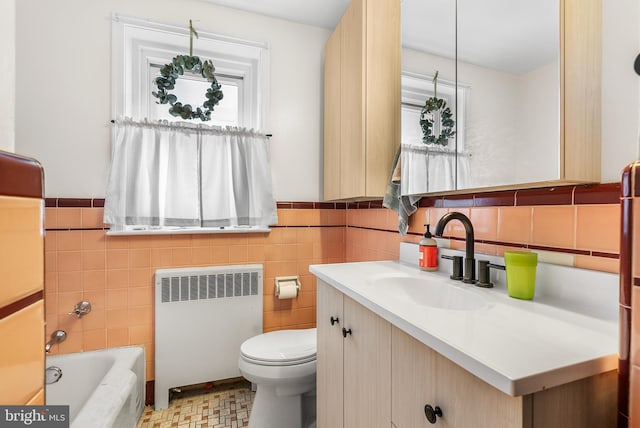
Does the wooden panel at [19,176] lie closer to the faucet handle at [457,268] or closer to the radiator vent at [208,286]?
the faucet handle at [457,268]

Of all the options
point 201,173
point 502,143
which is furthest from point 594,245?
point 201,173

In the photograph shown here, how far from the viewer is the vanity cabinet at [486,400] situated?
0.51 metres

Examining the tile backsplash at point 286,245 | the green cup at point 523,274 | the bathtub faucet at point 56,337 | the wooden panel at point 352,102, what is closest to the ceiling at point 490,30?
the wooden panel at point 352,102

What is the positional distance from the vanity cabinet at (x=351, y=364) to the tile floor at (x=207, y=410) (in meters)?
0.68

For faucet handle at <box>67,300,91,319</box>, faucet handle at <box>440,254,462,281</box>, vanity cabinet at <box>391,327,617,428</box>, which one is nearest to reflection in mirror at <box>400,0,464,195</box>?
faucet handle at <box>440,254,462,281</box>

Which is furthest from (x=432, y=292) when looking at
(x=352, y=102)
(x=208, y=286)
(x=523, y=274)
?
(x=208, y=286)

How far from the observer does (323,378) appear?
1.25 meters

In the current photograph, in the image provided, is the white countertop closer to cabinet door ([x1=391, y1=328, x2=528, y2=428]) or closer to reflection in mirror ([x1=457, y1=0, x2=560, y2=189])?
cabinet door ([x1=391, y1=328, x2=528, y2=428])

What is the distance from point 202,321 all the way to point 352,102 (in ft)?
5.14

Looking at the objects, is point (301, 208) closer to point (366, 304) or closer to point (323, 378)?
point (323, 378)

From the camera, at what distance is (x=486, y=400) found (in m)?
0.55

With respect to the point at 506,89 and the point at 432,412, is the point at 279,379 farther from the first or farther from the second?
the point at 506,89

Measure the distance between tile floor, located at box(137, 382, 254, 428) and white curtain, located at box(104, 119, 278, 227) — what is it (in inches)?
41.9

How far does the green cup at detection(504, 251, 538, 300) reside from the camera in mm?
886
